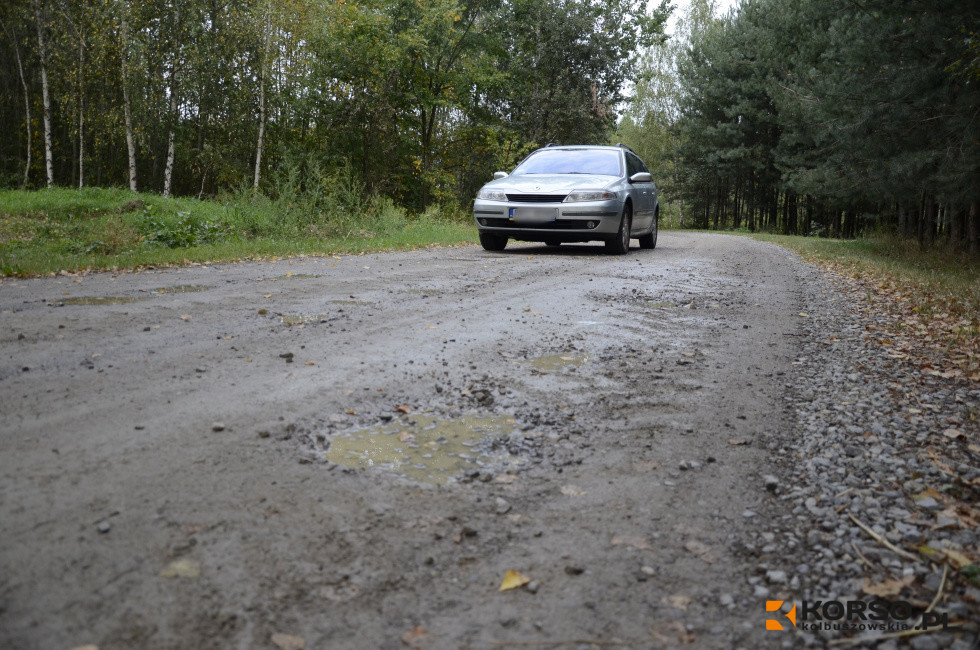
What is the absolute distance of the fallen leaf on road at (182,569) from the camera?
184 cm

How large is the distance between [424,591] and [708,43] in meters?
40.8

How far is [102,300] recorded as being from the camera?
18.9 feet

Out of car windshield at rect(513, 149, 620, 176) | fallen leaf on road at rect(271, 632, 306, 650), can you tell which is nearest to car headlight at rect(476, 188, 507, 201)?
car windshield at rect(513, 149, 620, 176)

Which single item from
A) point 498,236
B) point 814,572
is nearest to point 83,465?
point 814,572

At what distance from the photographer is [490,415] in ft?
10.9

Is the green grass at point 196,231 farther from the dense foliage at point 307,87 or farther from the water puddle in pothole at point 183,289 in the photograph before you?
the dense foliage at point 307,87

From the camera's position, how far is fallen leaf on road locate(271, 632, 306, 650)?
1633 mm

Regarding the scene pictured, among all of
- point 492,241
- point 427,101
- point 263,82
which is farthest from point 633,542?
point 263,82

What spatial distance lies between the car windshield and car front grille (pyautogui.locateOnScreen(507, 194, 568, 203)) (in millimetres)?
1183

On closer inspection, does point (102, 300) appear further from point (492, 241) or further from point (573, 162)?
point (573, 162)

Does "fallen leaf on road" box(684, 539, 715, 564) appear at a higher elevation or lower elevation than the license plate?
lower

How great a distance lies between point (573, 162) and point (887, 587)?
35.5ft

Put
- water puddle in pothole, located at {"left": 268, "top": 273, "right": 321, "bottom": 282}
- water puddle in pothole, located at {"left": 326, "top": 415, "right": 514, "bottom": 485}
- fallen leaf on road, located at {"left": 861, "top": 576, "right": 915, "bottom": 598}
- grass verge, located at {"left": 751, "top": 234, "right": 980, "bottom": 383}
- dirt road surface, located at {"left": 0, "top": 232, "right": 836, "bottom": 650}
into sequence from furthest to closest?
water puddle in pothole, located at {"left": 268, "top": 273, "right": 321, "bottom": 282}
grass verge, located at {"left": 751, "top": 234, "right": 980, "bottom": 383}
water puddle in pothole, located at {"left": 326, "top": 415, "right": 514, "bottom": 485}
fallen leaf on road, located at {"left": 861, "top": 576, "right": 915, "bottom": 598}
dirt road surface, located at {"left": 0, "top": 232, "right": 836, "bottom": 650}

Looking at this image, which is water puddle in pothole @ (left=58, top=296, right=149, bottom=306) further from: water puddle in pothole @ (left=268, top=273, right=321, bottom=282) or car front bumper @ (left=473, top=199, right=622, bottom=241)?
car front bumper @ (left=473, top=199, right=622, bottom=241)
